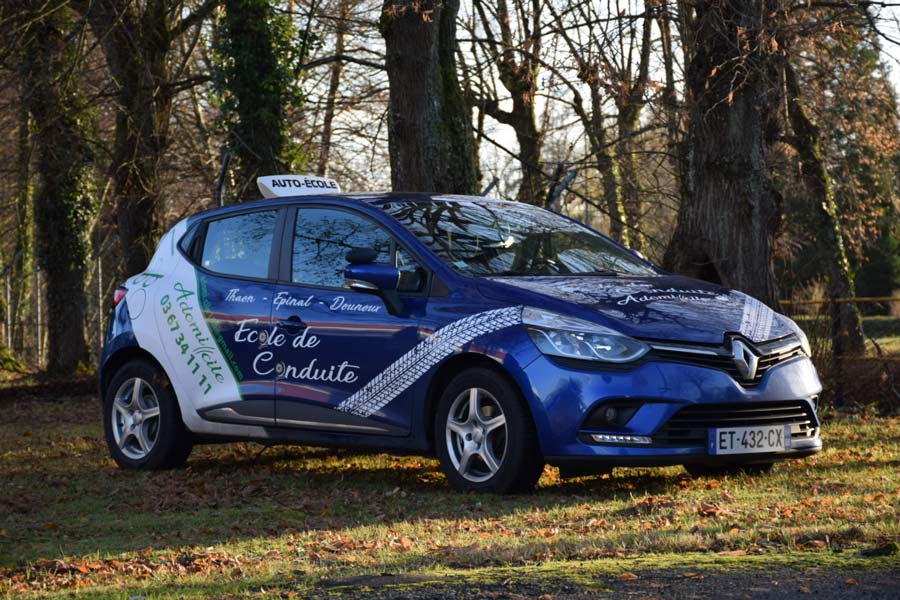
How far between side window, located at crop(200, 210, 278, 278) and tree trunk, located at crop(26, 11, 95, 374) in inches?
456

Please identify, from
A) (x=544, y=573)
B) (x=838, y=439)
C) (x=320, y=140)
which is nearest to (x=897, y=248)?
(x=320, y=140)

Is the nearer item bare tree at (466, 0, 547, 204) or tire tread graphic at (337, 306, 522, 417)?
tire tread graphic at (337, 306, 522, 417)

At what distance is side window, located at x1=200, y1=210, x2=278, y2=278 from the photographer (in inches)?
351

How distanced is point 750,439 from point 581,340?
43.4 inches

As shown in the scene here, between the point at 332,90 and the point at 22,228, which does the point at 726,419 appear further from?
the point at 332,90

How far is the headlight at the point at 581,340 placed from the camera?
23.2 feet

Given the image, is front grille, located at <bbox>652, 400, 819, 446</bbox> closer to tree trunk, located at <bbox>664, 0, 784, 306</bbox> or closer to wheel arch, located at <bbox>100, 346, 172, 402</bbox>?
wheel arch, located at <bbox>100, 346, 172, 402</bbox>

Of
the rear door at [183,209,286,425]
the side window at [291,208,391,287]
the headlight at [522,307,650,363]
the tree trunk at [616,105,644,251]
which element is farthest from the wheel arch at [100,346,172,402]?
the tree trunk at [616,105,644,251]

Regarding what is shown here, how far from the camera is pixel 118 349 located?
9.62 metres

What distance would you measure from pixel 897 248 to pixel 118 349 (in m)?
38.0

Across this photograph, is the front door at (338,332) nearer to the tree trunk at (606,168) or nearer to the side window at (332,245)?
the side window at (332,245)

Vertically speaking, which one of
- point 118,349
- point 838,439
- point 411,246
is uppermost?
point 411,246

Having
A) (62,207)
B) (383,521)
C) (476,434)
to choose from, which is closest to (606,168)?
(62,207)

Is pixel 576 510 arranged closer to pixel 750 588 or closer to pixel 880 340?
pixel 750 588
